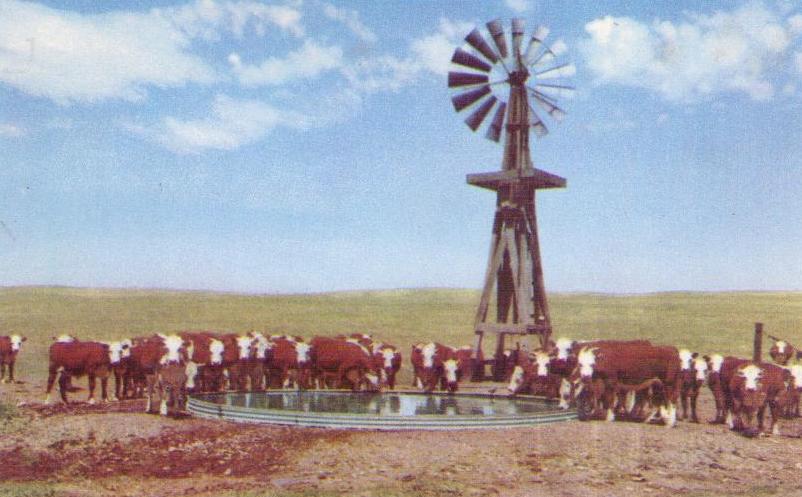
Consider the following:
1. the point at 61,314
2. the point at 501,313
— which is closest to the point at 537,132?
the point at 501,313

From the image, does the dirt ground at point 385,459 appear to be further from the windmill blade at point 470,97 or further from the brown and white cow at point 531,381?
the windmill blade at point 470,97

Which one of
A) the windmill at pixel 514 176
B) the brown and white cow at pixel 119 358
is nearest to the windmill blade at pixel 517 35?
the windmill at pixel 514 176

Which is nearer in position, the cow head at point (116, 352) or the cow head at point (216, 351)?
the cow head at point (116, 352)

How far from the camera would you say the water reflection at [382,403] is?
17.7 m

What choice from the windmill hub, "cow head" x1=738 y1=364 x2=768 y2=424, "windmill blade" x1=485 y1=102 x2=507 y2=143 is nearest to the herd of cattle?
"cow head" x1=738 y1=364 x2=768 y2=424

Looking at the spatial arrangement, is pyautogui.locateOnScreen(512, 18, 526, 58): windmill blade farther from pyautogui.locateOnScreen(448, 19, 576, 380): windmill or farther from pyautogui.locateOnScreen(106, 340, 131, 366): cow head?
pyautogui.locateOnScreen(106, 340, 131, 366): cow head

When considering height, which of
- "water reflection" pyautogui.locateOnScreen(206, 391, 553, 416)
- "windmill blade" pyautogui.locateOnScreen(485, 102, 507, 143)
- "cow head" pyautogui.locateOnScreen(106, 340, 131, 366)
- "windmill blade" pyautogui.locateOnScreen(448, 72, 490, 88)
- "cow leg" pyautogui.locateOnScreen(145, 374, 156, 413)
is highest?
"windmill blade" pyautogui.locateOnScreen(448, 72, 490, 88)

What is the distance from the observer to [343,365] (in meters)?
21.3

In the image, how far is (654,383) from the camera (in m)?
17.4

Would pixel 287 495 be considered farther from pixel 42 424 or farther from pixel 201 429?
pixel 42 424

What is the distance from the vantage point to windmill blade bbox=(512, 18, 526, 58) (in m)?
24.6

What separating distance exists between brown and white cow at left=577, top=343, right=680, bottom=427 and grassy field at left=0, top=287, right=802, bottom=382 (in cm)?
1323

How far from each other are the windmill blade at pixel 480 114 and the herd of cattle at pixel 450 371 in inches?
273

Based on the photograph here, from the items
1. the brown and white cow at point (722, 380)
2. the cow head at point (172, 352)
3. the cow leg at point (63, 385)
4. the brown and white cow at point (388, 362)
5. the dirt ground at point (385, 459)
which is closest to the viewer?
the dirt ground at point (385, 459)
